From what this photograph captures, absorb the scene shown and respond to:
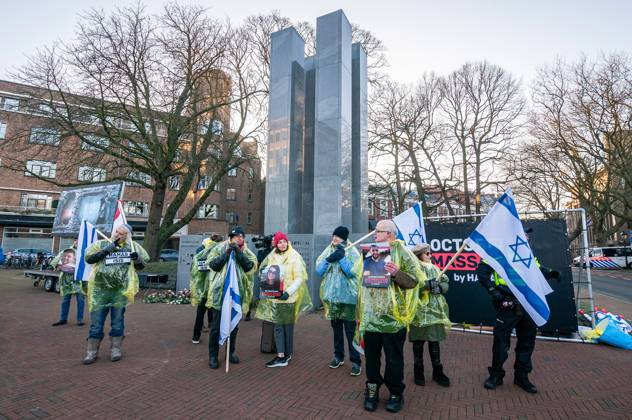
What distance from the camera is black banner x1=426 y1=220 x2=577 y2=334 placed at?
6.76 m

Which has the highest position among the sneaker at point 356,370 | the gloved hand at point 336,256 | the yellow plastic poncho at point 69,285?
the gloved hand at point 336,256

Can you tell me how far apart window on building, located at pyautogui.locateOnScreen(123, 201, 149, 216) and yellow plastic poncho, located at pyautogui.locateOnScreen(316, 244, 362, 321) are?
3661 cm

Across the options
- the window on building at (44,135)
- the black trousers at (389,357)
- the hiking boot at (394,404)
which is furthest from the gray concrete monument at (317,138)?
the window on building at (44,135)

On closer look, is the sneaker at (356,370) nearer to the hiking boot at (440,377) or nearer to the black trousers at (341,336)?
the black trousers at (341,336)

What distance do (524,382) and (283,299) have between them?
3.31m

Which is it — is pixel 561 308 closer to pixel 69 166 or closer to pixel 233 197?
pixel 69 166

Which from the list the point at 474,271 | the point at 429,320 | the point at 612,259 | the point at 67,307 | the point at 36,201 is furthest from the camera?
the point at 36,201

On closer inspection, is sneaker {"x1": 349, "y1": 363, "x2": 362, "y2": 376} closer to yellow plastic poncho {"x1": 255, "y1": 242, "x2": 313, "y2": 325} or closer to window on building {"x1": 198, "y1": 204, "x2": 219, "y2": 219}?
yellow plastic poncho {"x1": 255, "y1": 242, "x2": 313, "y2": 325}

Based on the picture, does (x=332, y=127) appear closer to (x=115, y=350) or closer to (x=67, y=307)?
(x=115, y=350)

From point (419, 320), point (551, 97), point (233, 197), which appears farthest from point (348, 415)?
point (233, 197)

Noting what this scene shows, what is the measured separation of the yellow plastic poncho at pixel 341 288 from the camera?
4.84 m

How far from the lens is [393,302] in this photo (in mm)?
3584

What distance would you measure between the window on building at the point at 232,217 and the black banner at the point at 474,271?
1496 inches

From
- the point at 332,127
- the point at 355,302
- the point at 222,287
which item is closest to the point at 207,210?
the point at 332,127
